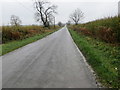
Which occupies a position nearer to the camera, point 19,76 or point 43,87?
point 43,87

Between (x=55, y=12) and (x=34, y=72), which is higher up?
(x=55, y=12)

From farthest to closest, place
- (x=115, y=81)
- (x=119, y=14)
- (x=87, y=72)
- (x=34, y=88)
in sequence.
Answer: (x=119, y=14), (x=87, y=72), (x=115, y=81), (x=34, y=88)

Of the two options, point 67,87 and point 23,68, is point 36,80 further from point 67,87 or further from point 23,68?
point 23,68

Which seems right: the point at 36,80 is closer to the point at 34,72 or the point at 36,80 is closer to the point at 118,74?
the point at 34,72

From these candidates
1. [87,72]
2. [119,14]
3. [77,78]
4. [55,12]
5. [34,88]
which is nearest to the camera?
[34,88]

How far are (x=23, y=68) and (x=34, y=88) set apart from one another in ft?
8.14

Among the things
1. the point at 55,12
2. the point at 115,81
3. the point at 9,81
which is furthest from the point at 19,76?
the point at 55,12

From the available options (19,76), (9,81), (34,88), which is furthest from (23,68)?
(34,88)

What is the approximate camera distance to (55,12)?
63094 millimetres

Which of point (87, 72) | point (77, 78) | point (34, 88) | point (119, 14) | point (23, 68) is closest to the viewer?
point (34, 88)

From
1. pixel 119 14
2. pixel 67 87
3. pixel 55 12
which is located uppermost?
pixel 55 12

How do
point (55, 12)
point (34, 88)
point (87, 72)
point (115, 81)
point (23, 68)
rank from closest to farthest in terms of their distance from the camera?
point (34, 88), point (115, 81), point (87, 72), point (23, 68), point (55, 12)

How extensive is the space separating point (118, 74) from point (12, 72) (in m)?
4.54

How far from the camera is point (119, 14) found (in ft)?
43.8
